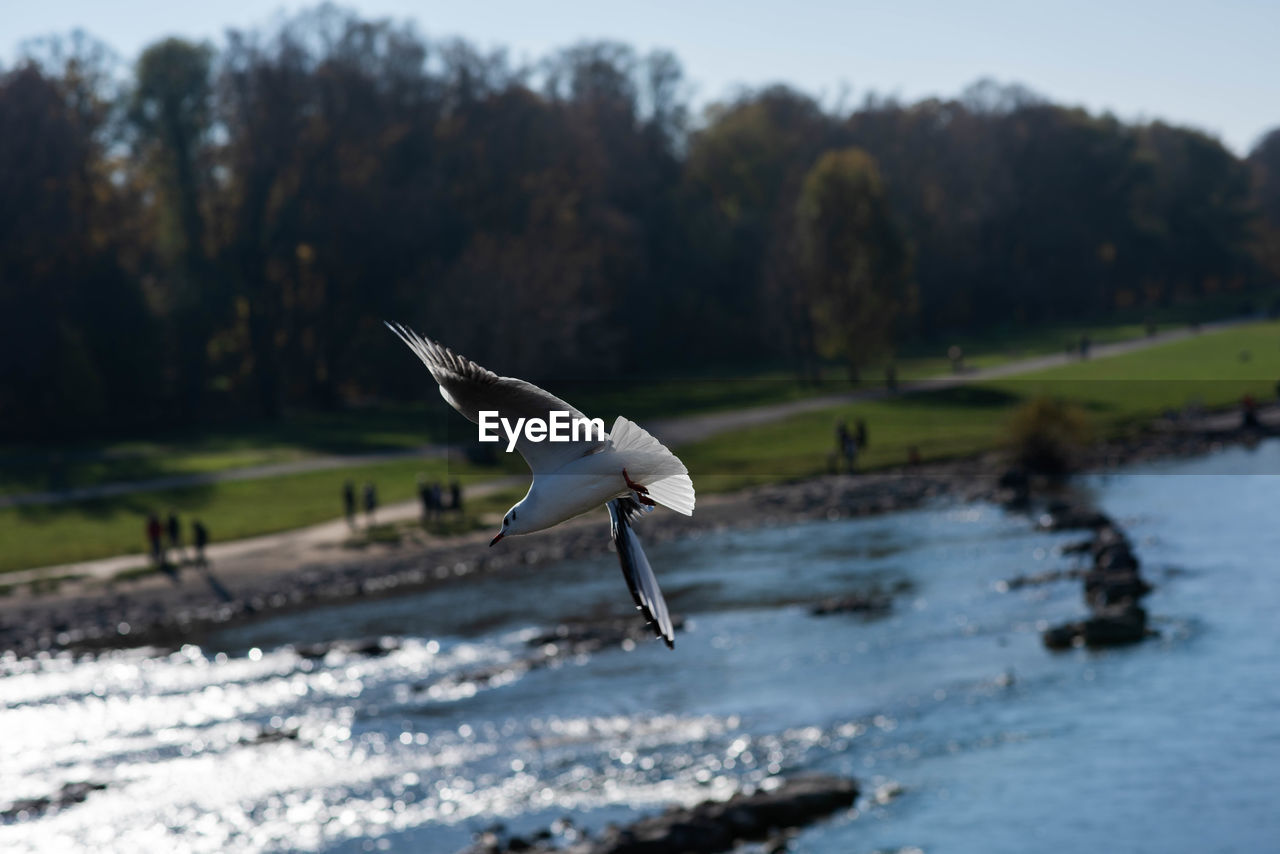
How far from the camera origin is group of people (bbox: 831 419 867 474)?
57.1m

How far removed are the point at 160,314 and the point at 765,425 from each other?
118ft

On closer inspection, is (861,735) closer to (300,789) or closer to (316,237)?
(300,789)

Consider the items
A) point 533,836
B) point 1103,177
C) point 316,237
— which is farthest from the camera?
point 1103,177

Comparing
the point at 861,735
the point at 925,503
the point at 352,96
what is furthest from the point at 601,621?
the point at 352,96

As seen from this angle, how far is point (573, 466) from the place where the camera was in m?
12.0

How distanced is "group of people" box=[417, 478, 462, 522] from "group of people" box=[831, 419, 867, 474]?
1491 cm

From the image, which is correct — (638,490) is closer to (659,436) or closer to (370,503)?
(370,503)

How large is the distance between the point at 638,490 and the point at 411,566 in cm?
3639

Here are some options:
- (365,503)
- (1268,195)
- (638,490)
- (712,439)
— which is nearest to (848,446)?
(712,439)

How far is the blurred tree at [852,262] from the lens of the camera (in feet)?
266

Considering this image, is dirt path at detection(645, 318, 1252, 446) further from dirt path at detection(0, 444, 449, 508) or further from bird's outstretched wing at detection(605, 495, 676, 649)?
bird's outstretched wing at detection(605, 495, 676, 649)

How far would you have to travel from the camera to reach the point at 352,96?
8556 centimetres

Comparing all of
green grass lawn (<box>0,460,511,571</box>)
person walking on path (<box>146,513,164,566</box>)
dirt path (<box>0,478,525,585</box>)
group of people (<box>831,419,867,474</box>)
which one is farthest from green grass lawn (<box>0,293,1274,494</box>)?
person walking on path (<box>146,513,164,566</box>)

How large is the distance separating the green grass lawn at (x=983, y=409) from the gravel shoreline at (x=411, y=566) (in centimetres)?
149
